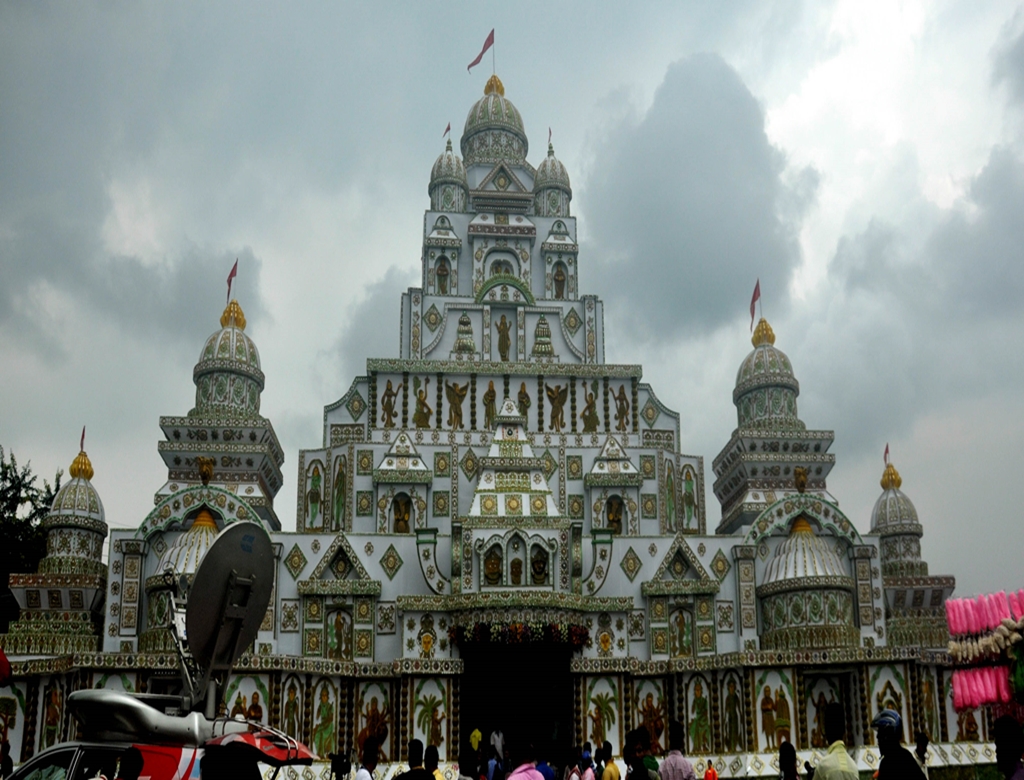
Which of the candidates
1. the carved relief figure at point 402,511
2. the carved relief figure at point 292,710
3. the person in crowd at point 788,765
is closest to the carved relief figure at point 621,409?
the carved relief figure at point 402,511

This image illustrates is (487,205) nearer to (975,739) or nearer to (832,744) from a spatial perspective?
(975,739)

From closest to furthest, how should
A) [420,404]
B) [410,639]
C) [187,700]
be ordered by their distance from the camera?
[187,700] < [410,639] < [420,404]

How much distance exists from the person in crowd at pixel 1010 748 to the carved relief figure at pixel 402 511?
114 feet

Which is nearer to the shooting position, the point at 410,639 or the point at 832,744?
the point at 832,744

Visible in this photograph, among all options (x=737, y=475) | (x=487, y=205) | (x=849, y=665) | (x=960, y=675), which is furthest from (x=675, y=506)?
(x=960, y=675)

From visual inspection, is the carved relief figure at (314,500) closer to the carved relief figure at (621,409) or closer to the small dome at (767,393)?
the carved relief figure at (621,409)

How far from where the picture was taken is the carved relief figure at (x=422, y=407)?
4556 cm

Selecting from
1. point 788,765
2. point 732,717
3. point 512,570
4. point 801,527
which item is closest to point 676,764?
point 788,765

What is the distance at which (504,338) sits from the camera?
49.1 meters

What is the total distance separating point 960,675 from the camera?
1458 centimetres

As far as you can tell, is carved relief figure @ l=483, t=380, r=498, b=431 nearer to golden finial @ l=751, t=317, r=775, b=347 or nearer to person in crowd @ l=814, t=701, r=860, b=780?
golden finial @ l=751, t=317, r=775, b=347

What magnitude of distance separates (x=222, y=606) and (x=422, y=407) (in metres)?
32.2

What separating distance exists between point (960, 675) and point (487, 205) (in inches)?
1699

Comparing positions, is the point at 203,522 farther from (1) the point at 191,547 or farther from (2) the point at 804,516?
(2) the point at 804,516
